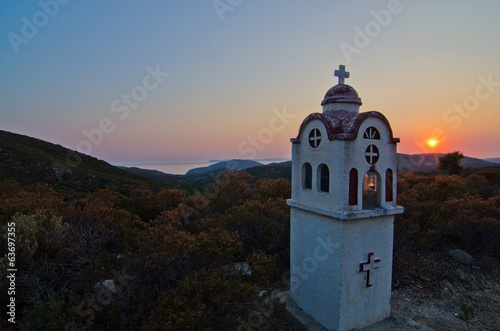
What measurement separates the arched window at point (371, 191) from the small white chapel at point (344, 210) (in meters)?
0.02

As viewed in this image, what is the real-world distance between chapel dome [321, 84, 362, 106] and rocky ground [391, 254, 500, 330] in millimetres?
4313

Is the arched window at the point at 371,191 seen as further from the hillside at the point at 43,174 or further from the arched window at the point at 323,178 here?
the hillside at the point at 43,174

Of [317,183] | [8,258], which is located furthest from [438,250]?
[8,258]

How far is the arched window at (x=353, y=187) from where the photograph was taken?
153 inches

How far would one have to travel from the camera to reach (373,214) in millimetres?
3996

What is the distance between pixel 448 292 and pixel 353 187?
4.96m

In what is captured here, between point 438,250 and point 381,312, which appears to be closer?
point 381,312

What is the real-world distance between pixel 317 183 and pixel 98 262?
12.9ft

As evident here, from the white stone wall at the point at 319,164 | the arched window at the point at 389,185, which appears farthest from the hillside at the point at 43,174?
the arched window at the point at 389,185

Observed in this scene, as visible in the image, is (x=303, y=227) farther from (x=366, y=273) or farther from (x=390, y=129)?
(x=390, y=129)

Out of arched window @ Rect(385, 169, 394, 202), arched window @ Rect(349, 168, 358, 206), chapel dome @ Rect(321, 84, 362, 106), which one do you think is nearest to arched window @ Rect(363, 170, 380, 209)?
arched window @ Rect(385, 169, 394, 202)

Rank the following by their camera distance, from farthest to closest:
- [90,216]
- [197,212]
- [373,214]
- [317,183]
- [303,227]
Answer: [197,212], [90,216], [303,227], [317,183], [373,214]

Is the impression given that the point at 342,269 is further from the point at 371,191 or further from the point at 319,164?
the point at 319,164

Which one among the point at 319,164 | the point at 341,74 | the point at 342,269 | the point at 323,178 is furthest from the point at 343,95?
the point at 342,269
